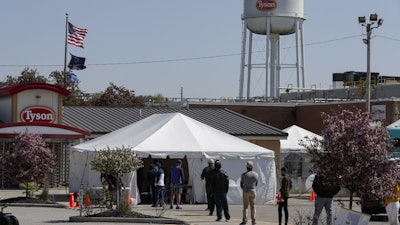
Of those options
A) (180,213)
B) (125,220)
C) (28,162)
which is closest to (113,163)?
(125,220)

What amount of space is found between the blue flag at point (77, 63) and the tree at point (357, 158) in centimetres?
4396

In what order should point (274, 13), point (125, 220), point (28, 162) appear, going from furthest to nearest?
point (274, 13) < point (28, 162) < point (125, 220)

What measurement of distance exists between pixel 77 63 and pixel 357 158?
4496cm

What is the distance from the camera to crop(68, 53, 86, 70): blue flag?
209 ft

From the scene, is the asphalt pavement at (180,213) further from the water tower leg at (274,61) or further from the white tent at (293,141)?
the water tower leg at (274,61)

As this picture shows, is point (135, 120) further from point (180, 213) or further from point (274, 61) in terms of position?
point (274, 61)

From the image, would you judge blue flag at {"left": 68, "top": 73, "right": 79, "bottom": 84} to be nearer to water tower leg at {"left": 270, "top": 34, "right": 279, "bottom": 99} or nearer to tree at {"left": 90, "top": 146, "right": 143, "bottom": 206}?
water tower leg at {"left": 270, "top": 34, "right": 279, "bottom": 99}

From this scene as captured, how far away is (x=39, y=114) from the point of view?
147ft

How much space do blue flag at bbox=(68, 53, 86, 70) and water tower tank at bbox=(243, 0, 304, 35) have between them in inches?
602

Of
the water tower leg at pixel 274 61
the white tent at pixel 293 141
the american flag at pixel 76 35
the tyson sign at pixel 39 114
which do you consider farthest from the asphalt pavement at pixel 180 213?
the water tower leg at pixel 274 61

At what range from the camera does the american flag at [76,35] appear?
59.8m

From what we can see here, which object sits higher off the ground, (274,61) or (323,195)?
(274,61)

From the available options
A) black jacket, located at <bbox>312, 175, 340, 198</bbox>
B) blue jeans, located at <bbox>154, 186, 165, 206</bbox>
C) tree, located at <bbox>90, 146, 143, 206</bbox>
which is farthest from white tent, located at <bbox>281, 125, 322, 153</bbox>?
black jacket, located at <bbox>312, 175, 340, 198</bbox>

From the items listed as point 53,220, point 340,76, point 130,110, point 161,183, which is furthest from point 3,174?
point 340,76
